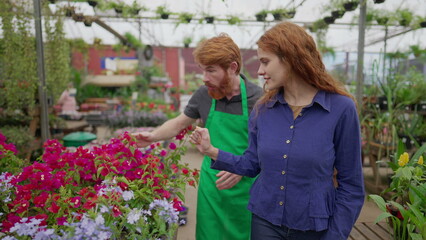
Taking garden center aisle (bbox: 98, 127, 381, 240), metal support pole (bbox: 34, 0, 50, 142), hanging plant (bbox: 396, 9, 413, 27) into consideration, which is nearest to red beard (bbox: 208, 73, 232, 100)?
garden center aisle (bbox: 98, 127, 381, 240)

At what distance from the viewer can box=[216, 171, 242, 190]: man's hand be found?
154 centimetres

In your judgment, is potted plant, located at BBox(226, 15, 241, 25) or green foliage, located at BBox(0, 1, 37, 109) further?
potted plant, located at BBox(226, 15, 241, 25)

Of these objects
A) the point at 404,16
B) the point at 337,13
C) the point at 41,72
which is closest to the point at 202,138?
the point at 41,72

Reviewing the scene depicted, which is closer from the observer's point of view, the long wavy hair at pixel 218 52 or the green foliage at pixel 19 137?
the long wavy hair at pixel 218 52

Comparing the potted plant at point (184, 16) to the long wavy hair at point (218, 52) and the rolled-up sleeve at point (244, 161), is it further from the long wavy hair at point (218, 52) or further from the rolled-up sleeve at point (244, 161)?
the rolled-up sleeve at point (244, 161)

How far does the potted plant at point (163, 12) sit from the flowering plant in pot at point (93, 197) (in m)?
A: 5.67

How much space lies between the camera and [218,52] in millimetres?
1602

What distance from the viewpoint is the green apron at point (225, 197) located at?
1680 mm

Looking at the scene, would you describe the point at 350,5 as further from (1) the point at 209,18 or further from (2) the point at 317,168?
(2) the point at 317,168

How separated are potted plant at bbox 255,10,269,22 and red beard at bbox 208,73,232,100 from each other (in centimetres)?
559

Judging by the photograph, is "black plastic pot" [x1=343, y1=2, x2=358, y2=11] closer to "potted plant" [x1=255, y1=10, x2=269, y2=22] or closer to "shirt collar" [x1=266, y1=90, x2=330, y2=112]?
"potted plant" [x1=255, y1=10, x2=269, y2=22]

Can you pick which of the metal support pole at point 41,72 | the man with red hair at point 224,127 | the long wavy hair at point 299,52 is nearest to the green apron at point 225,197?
the man with red hair at point 224,127

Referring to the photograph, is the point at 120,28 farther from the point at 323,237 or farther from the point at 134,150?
the point at 323,237

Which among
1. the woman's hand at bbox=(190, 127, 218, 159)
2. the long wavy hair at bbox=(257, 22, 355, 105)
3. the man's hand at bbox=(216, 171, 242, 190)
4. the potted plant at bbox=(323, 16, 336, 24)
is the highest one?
the potted plant at bbox=(323, 16, 336, 24)
